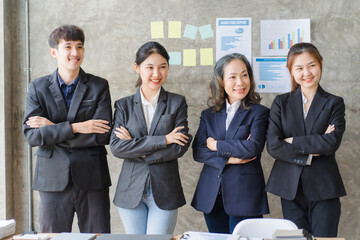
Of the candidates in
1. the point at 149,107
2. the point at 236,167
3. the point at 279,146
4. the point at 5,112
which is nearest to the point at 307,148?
the point at 279,146

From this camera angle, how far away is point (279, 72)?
4.12 meters

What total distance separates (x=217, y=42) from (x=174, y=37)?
44cm

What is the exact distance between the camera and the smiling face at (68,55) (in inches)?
130

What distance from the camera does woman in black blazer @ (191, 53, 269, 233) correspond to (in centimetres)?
308

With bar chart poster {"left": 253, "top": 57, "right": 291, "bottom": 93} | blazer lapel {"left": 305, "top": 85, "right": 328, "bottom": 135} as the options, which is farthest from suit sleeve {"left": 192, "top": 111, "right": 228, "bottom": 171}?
bar chart poster {"left": 253, "top": 57, "right": 291, "bottom": 93}

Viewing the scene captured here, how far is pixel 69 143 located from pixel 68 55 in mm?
713

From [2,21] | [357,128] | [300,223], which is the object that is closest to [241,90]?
[300,223]

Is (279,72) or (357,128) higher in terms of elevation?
(279,72)

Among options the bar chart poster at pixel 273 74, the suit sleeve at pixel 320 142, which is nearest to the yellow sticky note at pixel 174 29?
the bar chart poster at pixel 273 74

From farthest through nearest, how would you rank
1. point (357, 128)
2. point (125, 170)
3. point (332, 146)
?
point (357, 128) → point (125, 170) → point (332, 146)

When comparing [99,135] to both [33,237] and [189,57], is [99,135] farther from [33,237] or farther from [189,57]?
[189,57]

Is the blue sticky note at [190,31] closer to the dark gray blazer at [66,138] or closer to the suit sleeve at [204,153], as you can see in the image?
the suit sleeve at [204,153]

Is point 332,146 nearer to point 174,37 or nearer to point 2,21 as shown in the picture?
Result: point 174,37

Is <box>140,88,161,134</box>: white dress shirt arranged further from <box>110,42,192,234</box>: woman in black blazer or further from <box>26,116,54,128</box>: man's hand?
<box>26,116,54,128</box>: man's hand
